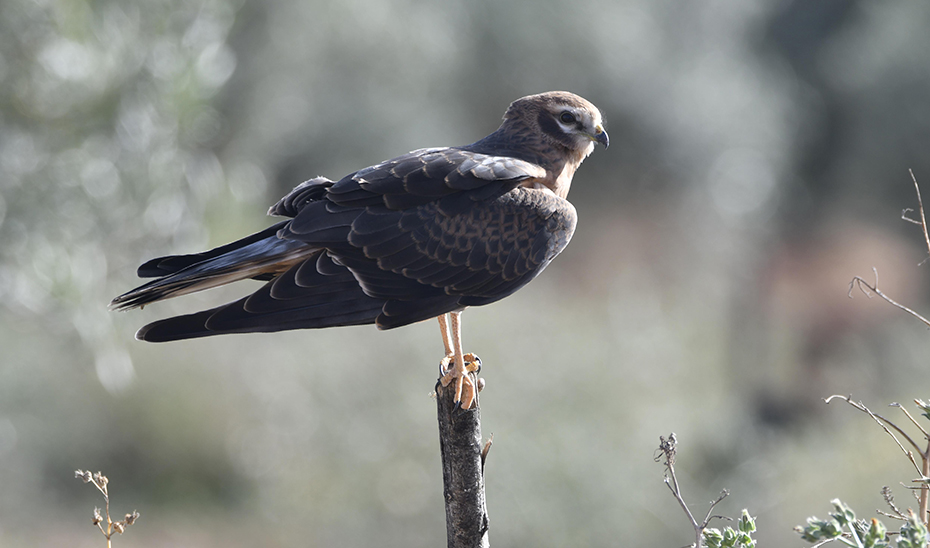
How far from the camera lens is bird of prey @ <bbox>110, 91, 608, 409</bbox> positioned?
260 cm

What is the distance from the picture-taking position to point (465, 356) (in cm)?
331

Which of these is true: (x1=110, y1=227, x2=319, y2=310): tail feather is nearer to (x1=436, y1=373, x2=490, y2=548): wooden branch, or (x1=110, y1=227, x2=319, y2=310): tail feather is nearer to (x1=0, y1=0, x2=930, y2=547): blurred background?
(x1=436, y1=373, x2=490, y2=548): wooden branch

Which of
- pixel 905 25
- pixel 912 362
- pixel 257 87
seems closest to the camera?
pixel 257 87

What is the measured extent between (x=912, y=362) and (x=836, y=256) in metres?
4.15

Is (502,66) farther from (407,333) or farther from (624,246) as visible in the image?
(407,333)

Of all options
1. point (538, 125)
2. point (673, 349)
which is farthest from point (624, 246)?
point (538, 125)

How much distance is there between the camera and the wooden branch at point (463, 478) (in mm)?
2742

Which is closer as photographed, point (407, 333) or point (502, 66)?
point (407, 333)

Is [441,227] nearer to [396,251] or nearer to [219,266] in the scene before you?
[396,251]

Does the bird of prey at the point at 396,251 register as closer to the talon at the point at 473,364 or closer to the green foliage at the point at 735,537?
the talon at the point at 473,364

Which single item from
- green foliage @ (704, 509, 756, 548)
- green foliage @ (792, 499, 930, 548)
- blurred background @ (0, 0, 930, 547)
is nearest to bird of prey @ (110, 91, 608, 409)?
green foliage @ (704, 509, 756, 548)

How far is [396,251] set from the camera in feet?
9.30

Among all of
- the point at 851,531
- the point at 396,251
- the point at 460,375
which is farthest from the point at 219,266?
the point at 851,531

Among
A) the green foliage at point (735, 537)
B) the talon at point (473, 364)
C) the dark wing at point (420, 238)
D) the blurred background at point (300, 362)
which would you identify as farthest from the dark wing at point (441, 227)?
the blurred background at point (300, 362)
